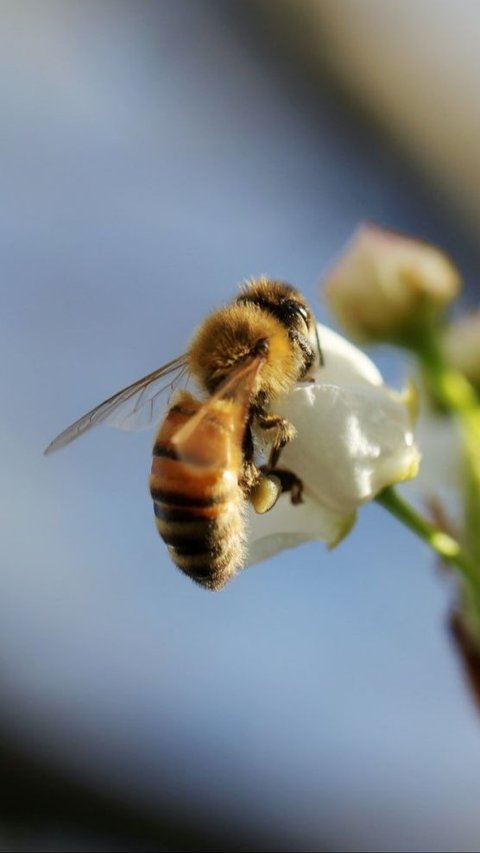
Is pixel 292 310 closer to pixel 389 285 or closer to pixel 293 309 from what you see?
pixel 293 309

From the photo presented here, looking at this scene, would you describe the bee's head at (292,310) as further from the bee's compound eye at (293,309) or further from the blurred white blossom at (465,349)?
the blurred white blossom at (465,349)

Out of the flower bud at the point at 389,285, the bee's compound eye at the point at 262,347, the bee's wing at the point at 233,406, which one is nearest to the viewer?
the bee's wing at the point at 233,406

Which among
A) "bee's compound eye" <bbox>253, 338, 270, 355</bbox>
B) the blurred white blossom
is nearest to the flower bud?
the blurred white blossom

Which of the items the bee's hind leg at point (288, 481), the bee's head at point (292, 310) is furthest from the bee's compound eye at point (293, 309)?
the bee's hind leg at point (288, 481)

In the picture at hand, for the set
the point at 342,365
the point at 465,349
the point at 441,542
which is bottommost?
the point at 441,542

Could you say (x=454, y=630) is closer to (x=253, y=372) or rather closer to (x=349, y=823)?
(x=253, y=372)

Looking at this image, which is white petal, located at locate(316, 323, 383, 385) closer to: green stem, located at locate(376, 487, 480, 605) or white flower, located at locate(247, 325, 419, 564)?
white flower, located at locate(247, 325, 419, 564)

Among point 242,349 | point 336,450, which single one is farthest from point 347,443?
point 242,349
